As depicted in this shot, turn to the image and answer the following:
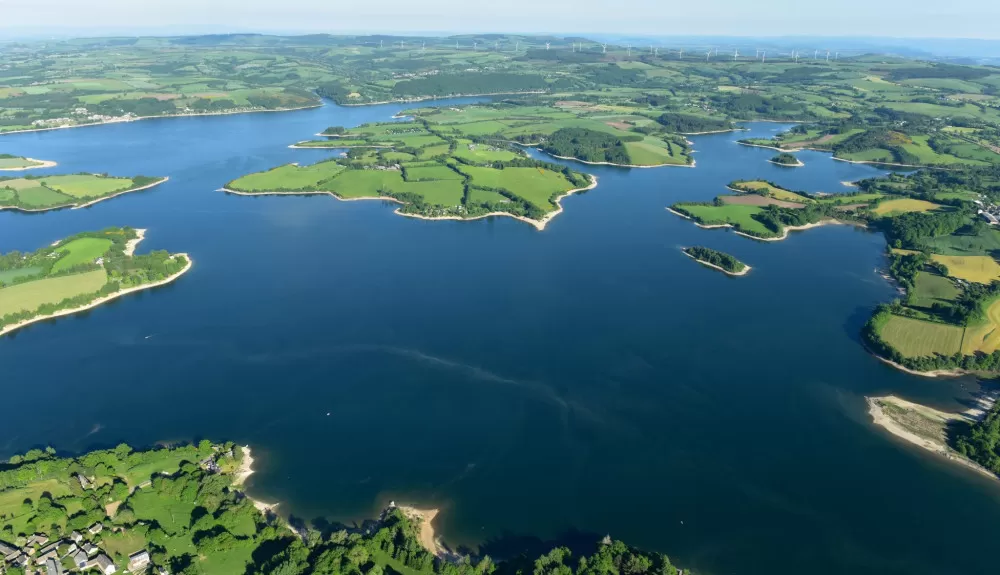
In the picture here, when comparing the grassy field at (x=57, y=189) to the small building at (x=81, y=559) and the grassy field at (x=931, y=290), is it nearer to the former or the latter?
the small building at (x=81, y=559)

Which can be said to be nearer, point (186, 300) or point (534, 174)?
point (186, 300)

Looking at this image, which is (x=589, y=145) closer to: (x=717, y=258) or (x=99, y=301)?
(x=717, y=258)

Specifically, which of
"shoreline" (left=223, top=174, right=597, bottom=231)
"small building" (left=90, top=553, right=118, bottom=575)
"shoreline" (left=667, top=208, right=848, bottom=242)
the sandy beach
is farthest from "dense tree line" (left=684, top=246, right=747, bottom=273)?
"small building" (left=90, top=553, right=118, bottom=575)

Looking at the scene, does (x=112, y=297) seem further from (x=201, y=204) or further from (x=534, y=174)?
(x=534, y=174)

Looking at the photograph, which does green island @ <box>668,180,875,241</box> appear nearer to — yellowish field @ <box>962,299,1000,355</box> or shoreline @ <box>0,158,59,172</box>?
yellowish field @ <box>962,299,1000,355</box>

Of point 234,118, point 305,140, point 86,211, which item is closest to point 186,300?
point 86,211

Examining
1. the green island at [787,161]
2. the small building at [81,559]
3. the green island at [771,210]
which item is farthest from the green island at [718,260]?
the small building at [81,559]
